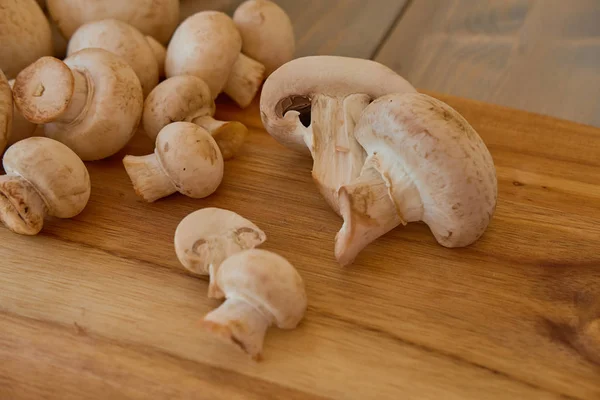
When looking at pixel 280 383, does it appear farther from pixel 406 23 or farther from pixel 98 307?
pixel 406 23

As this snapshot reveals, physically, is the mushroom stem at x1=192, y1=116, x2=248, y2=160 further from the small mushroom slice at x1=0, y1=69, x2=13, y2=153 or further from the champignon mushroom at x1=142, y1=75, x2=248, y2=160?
the small mushroom slice at x1=0, y1=69, x2=13, y2=153

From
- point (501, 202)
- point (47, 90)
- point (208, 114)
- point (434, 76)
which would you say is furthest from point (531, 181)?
point (47, 90)

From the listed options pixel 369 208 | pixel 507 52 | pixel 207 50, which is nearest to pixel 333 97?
pixel 369 208

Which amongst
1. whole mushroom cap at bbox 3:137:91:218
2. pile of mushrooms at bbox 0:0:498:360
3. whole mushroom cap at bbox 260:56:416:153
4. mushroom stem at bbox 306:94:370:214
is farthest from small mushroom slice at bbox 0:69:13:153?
mushroom stem at bbox 306:94:370:214

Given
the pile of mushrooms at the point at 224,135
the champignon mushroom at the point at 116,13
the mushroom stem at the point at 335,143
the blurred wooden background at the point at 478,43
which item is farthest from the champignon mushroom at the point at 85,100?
the blurred wooden background at the point at 478,43

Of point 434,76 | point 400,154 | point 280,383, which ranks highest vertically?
point 400,154

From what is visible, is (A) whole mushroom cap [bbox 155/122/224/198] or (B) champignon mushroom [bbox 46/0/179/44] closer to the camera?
(A) whole mushroom cap [bbox 155/122/224/198]

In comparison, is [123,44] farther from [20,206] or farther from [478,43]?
[478,43]
